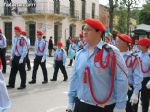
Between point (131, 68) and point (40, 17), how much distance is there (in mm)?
38848

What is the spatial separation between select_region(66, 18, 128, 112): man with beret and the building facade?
1576 inches

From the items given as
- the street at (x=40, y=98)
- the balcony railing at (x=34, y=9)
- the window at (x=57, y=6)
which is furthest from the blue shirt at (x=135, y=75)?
the window at (x=57, y=6)

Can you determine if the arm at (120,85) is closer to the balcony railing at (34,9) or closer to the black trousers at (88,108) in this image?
the black trousers at (88,108)

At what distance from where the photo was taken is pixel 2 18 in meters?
46.6

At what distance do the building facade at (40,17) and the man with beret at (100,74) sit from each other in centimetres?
4002

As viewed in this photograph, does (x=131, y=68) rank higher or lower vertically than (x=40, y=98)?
higher

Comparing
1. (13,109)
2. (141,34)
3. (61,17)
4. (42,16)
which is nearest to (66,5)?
(61,17)

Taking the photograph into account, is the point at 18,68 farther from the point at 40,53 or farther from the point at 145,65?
the point at 145,65

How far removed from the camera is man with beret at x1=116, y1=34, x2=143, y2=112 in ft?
19.8

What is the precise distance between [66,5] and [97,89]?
149 feet

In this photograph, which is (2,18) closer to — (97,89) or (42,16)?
(42,16)

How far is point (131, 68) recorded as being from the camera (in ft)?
20.2

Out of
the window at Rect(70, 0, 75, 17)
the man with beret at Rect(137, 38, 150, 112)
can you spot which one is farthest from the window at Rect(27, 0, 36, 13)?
the man with beret at Rect(137, 38, 150, 112)

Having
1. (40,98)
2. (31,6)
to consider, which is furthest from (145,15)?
(40,98)
